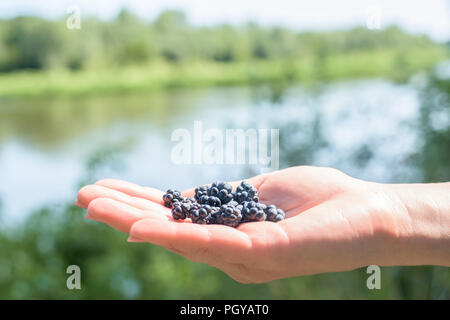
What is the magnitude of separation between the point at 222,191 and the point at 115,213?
1.40ft

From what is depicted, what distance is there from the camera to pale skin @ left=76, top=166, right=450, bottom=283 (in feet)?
3.67

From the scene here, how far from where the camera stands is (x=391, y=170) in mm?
2889

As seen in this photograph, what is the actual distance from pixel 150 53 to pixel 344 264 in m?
2.85

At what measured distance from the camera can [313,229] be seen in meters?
1.17

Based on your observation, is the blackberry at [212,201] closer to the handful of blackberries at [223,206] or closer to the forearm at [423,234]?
the handful of blackberries at [223,206]

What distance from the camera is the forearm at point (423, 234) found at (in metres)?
1.29

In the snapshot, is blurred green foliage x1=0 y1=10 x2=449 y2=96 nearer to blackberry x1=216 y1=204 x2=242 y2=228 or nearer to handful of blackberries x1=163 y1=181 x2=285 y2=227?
handful of blackberries x1=163 y1=181 x2=285 y2=227

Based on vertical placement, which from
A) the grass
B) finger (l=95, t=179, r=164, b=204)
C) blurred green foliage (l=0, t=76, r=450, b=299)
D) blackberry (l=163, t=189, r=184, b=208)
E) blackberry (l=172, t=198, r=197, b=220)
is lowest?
blurred green foliage (l=0, t=76, r=450, b=299)

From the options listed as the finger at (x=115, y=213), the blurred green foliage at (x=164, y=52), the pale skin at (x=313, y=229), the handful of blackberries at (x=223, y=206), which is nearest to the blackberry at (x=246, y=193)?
the handful of blackberries at (x=223, y=206)

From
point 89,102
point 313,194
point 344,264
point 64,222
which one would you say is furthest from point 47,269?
point 344,264

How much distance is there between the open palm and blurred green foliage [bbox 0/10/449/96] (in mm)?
2023

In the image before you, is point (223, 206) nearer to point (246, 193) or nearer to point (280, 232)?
point (246, 193)

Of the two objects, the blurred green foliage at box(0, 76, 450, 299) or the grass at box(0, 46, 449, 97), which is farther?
the grass at box(0, 46, 449, 97)

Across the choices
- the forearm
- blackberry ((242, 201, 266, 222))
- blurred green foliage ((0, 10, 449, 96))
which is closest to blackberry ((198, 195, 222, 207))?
blackberry ((242, 201, 266, 222))
